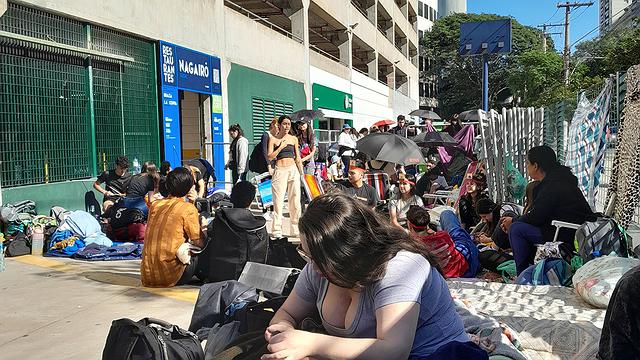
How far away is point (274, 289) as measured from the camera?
11.7ft

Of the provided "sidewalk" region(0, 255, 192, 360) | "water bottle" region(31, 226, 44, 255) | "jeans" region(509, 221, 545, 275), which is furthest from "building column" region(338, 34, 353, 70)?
"jeans" region(509, 221, 545, 275)

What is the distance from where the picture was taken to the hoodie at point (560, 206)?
571cm

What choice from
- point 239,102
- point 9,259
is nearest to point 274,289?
point 9,259

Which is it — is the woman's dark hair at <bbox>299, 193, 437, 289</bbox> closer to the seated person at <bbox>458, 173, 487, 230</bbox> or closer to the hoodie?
the hoodie

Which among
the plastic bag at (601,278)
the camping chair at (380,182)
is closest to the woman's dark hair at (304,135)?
the camping chair at (380,182)

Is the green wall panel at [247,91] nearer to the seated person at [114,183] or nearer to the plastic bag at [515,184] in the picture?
the seated person at [114,183]

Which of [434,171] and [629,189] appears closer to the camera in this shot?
[629,189]

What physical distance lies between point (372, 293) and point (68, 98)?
28.1 feet

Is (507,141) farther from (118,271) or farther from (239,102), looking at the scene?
(239,102)

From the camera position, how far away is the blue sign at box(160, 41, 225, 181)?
12.5 metres

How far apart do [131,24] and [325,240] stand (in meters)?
9.92

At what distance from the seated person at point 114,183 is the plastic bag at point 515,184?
19.0 ft

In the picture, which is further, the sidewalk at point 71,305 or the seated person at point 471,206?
the seated person at point 471,206

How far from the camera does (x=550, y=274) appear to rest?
5223mm
